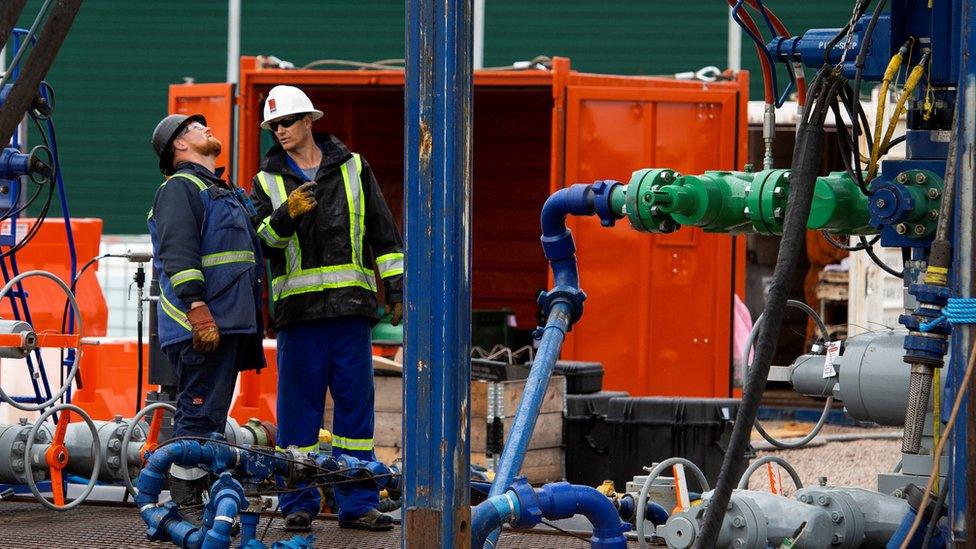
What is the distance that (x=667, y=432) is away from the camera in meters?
8.77

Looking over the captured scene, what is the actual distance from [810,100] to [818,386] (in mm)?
1537

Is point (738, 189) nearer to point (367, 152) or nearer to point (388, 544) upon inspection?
point (388, 544)

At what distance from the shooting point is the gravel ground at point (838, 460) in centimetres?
1020

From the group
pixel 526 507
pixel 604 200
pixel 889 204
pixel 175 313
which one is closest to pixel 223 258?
pixel 175 313

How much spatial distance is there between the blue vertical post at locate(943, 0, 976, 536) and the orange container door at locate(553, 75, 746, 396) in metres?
6.63

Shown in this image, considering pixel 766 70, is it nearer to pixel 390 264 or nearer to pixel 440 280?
pixel 440 280

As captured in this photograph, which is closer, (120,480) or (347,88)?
(120,480)

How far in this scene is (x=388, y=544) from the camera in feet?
20.9

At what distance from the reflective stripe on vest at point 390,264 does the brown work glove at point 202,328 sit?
865 mm

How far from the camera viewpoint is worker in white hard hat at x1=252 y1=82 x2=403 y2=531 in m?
6.89

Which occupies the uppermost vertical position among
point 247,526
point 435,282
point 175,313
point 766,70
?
point 766,70

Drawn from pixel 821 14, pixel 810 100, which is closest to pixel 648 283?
pixel 821 14

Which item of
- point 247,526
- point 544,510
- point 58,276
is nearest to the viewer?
point 544,510

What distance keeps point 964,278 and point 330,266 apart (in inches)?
134
